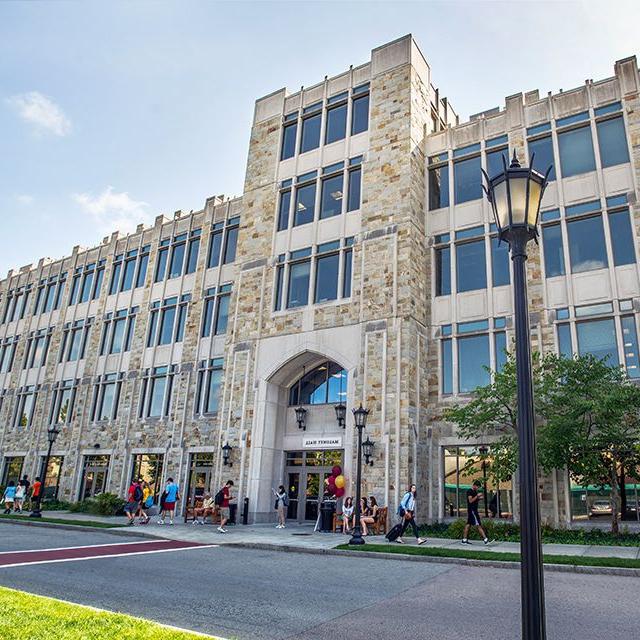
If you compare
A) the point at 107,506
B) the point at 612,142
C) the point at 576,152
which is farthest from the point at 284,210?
the point at 107,506

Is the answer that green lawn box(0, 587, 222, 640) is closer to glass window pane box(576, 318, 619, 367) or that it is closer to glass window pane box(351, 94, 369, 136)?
glass window pane box(576, 318, 619, 367)

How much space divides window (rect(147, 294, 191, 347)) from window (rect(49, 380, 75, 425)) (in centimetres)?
664

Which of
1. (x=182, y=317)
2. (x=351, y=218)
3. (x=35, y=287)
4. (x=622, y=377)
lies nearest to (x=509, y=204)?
(x=622, y=377)

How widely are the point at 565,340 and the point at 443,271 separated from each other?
569 centimetres

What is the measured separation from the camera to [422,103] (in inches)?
1022

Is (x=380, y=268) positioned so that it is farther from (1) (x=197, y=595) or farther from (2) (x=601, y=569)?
(1) (x=197, y=595)

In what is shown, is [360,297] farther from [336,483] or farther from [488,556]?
[488,556]

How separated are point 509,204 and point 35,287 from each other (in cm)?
4068

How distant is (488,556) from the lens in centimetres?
1276

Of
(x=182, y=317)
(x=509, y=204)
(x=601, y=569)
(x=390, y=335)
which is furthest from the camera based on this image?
(x=182, y=317)

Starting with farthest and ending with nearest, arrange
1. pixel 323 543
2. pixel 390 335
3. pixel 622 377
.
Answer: pixel 390 335 → pixel 622 377 → pixel 323 543

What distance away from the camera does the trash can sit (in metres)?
19.9

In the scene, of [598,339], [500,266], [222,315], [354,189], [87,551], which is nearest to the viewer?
[87,551]

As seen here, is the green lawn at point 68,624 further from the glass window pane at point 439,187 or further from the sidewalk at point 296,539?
the glass window pane at point 439,187
